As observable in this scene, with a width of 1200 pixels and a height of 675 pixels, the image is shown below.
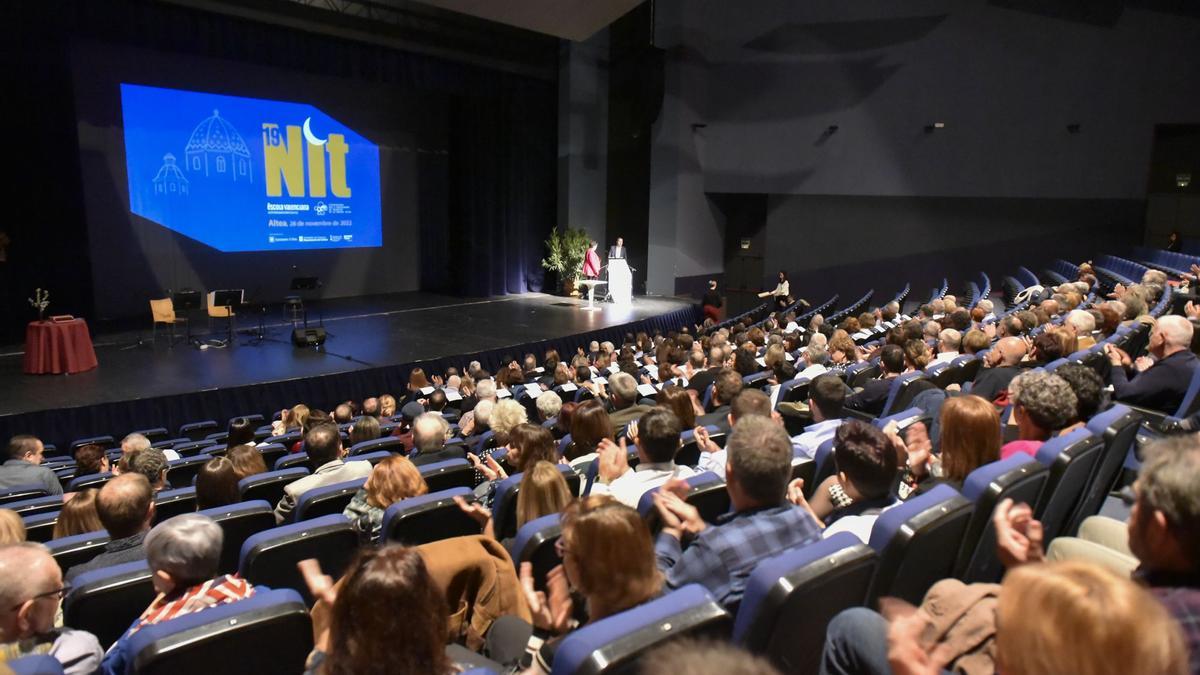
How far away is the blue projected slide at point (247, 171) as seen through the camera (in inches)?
472

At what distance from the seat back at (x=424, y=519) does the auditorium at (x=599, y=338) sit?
0.02 meters

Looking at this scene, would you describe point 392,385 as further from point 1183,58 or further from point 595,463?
point 1183,58

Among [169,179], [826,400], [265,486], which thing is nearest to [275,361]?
[169,179]

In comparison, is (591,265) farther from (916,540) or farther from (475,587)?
(916,540)

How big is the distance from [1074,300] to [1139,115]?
898 cm

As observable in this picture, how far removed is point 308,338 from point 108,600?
28.5 feet

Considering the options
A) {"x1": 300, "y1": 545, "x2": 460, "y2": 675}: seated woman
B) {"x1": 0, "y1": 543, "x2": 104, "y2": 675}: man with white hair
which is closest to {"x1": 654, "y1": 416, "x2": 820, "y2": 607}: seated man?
{"x1": 300, "y1": 545, "x2": 460, "y2": 675}: seated woman

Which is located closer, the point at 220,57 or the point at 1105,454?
the point at 1105,454

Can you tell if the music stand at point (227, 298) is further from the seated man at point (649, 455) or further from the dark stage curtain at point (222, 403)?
the seated man at point (649, 455)

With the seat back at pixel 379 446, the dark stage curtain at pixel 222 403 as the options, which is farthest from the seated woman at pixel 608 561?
the dark stage curtain at pixel 222 403

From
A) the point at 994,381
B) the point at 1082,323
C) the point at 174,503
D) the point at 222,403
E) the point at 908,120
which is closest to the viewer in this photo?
the point at 174,503

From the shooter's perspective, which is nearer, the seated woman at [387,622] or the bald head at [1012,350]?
the seated woman at [387,622]

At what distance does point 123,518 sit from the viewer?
2.76 metres

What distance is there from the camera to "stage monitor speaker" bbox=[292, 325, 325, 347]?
34.4 feet
